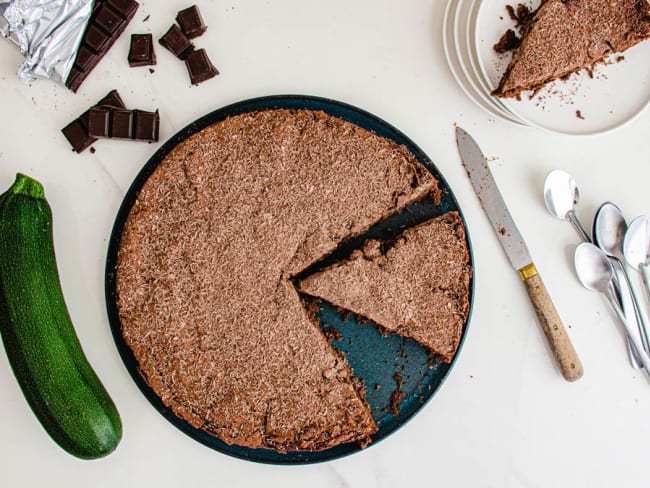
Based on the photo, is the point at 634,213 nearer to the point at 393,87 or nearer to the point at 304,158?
the point at 393,87

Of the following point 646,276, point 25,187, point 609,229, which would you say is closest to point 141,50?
point 25,187

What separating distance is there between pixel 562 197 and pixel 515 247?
425 mm

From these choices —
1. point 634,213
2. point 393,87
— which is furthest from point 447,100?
point 634,213

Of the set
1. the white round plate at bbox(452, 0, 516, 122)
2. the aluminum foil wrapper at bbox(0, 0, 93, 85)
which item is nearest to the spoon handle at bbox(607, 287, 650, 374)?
the white round plate at bbox(452, 0, 516, 122)

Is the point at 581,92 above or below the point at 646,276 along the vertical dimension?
above

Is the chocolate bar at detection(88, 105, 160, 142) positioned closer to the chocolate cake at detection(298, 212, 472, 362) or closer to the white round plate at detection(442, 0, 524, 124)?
the chocolate cake at detection(298, 212, 472, 362)

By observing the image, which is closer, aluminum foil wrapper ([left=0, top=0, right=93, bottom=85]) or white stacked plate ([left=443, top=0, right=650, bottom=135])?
aluminum foil wrapper ([left=0, top=0, right=93, bottom=85])

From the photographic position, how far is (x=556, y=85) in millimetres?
3188

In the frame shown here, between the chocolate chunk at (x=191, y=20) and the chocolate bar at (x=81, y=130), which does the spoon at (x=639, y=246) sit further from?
the chocolate bar at (x=81, y=130)

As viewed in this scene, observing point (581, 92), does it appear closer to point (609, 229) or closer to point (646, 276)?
point (609, 229)

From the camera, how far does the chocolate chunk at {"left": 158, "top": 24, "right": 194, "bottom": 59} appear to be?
10.3 ft

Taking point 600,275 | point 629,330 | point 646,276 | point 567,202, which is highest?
point 567,202

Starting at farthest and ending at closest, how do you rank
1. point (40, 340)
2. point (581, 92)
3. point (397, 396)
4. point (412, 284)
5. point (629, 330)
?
point (629, 330), point (581, 92), point (397, 396), point (412, 284), point (40, 340)

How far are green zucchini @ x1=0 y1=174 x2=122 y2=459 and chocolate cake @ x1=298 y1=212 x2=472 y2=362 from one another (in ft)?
4.23
